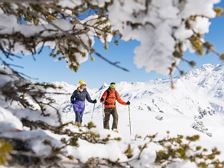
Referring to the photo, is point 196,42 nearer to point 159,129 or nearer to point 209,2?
point 209,2

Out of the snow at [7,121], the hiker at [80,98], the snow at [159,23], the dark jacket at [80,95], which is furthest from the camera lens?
the dark jacket at [80,95]

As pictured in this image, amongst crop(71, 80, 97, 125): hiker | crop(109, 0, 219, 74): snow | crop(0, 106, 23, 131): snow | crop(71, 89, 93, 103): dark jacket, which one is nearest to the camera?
crop(109, 0, 219, 74): snow

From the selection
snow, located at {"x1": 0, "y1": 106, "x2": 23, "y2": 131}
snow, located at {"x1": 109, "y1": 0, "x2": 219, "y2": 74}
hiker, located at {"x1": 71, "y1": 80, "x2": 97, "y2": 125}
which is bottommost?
snow, located at {"x1": 0, "y1": 106, "x2": 23, "y2": 131}

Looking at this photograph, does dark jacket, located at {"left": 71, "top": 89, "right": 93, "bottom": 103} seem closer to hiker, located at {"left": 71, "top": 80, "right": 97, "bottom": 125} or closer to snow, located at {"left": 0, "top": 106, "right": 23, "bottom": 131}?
hiker, located at {"left": 71, "top": 80, "right": 97, "bottom": 125}

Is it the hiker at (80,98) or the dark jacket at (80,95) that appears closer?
the hiker at (80,98)

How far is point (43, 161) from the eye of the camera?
137 inches

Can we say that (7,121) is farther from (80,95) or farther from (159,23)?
(80,95)

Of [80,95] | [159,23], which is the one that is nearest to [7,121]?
[159,23]

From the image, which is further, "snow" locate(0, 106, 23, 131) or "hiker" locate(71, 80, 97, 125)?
"hiker" locate(71, 80, 97, 125)

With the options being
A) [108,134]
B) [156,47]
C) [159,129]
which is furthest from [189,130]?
[156,47]

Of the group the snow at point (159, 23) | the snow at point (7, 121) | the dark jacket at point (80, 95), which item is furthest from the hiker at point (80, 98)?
the snow at point (159, 23)

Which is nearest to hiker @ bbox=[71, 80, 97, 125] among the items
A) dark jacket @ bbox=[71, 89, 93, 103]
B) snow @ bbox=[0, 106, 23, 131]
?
dark jacket @ bbox=[71, 89, 93, 103]

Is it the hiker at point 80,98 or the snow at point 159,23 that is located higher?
the hiker at point 80,98

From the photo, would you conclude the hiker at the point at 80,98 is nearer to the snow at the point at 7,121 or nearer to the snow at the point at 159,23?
the snow at the point at 7,121
